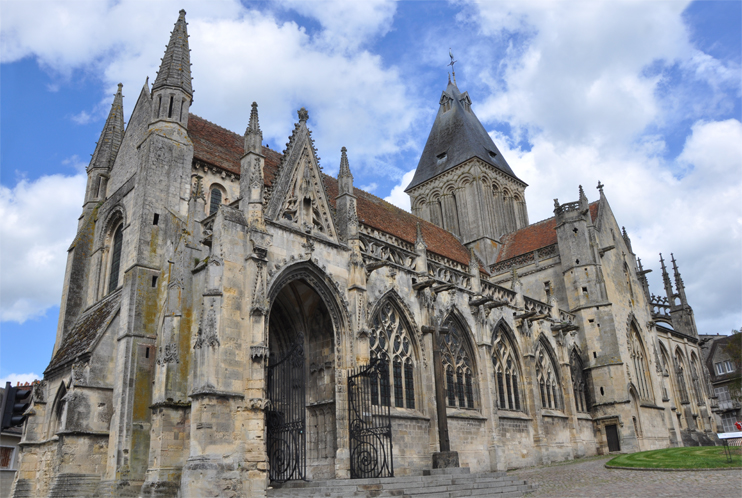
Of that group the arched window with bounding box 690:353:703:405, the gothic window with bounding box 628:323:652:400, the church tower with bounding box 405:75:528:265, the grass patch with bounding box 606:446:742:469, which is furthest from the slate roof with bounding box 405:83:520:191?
the grass patch with bounding box 606:446:742:469

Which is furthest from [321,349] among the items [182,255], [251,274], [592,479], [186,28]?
[186,28]

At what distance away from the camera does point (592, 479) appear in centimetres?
1568

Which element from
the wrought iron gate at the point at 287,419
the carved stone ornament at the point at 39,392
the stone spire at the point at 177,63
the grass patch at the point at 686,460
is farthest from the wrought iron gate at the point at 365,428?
the stone spire at the point at 177,63

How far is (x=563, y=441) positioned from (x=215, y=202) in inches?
711

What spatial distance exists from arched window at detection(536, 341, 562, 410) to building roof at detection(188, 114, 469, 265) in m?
6.29

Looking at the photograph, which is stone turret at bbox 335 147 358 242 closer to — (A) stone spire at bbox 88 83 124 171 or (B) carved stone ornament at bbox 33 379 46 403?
(A) stone spire at bbox 88 83 124 171

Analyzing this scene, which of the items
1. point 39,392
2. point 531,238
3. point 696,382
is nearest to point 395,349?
point 39,392

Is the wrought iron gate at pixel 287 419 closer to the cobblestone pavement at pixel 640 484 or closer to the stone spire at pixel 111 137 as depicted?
the cobblestone pavement at pixel 640 484

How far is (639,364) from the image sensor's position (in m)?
30.9

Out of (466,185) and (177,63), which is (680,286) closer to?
(466,185)

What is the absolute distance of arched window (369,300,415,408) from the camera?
1845 cm

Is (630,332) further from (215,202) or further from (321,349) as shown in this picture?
(215,202)

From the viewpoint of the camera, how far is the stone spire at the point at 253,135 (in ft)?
52.6

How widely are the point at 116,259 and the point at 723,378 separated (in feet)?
187
